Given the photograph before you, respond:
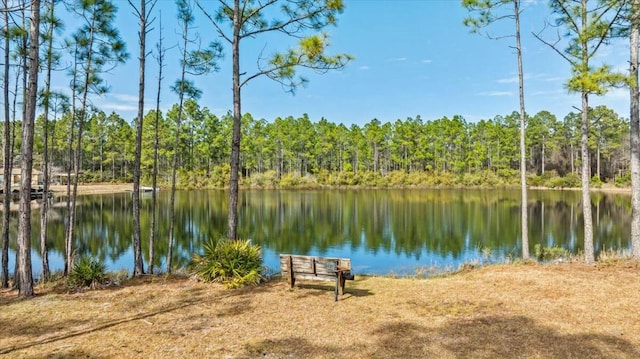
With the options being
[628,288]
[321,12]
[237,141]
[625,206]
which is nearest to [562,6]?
[321,12]

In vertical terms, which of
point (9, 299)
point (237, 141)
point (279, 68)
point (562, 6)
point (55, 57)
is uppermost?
point (562, 6)

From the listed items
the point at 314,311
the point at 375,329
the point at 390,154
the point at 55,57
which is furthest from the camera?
the point at 390,154

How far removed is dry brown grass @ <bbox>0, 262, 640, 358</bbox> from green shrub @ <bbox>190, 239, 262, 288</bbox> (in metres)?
0.30

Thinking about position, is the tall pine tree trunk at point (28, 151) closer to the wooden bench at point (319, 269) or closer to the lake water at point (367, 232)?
the wooden bench at point (319, 269)

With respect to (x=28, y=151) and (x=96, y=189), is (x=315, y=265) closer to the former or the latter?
(x=28, y=151)

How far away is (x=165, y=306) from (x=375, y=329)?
353 centimetres

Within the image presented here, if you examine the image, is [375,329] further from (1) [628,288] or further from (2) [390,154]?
(2) [390,154]

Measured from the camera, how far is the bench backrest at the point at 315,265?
7.08 metres

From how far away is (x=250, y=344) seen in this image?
4887mm

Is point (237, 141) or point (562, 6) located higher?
point (562, 6)

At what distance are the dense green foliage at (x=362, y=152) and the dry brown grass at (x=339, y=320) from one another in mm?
53433

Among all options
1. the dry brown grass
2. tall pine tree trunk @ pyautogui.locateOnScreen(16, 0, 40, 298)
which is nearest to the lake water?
the dry brown grass

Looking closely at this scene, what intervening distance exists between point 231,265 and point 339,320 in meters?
3.13

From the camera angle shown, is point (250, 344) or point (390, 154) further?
point (390, 154)
